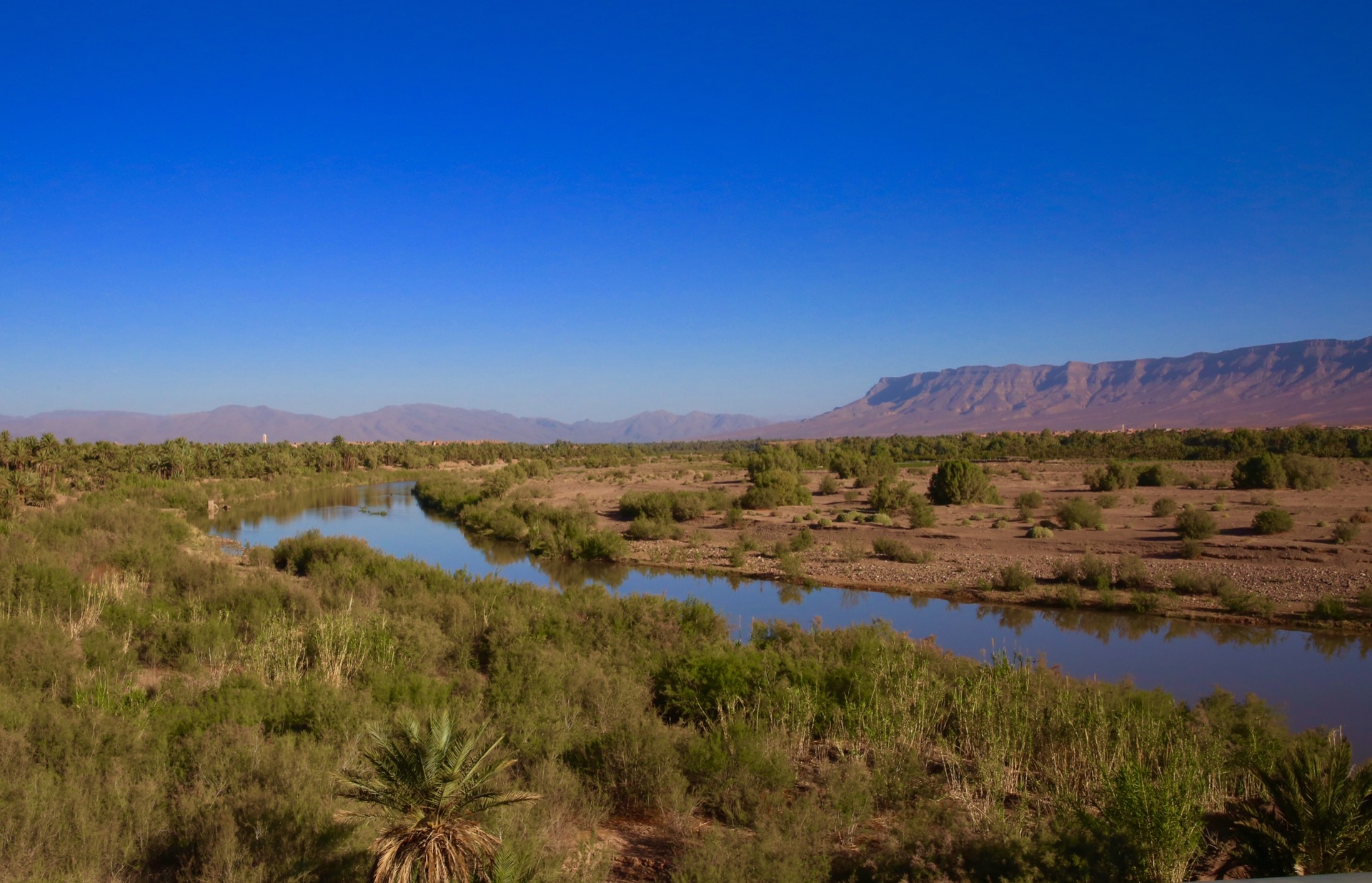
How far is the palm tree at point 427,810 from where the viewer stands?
3.61m

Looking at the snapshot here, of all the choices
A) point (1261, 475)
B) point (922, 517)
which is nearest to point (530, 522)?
point (922, 517)

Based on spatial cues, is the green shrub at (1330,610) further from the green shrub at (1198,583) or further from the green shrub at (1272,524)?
the green shrub at (1272,524)

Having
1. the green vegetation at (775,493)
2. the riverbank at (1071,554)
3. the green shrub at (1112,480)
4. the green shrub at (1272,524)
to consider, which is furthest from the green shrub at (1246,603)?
the green shrub at (1112,480)

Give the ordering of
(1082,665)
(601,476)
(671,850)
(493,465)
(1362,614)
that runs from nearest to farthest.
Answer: (671,850)
(1082,665)
(1362,614)
(601,476)
(493,465)

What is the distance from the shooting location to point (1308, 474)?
35188 mm

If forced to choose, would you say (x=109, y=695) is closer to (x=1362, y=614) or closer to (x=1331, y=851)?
(x=1331, y=851)

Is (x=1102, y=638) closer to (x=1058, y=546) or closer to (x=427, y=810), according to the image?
(x=1058, y=546)

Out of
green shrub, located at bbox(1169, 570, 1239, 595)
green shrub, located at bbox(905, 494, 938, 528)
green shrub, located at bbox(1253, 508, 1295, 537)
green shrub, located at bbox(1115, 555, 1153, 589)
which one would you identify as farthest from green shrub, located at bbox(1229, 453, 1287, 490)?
Result: green shrub, located at bbox(1169, 570, 1239, 595)

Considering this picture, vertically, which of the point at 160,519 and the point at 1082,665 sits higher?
the point at 160,519

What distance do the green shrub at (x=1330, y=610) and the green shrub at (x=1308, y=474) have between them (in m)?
25.3

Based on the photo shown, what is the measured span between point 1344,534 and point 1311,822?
22.7m

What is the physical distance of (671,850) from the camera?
5418 mm

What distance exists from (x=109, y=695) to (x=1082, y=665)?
14.0m

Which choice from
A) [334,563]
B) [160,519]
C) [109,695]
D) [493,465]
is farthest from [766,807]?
[493,465]
